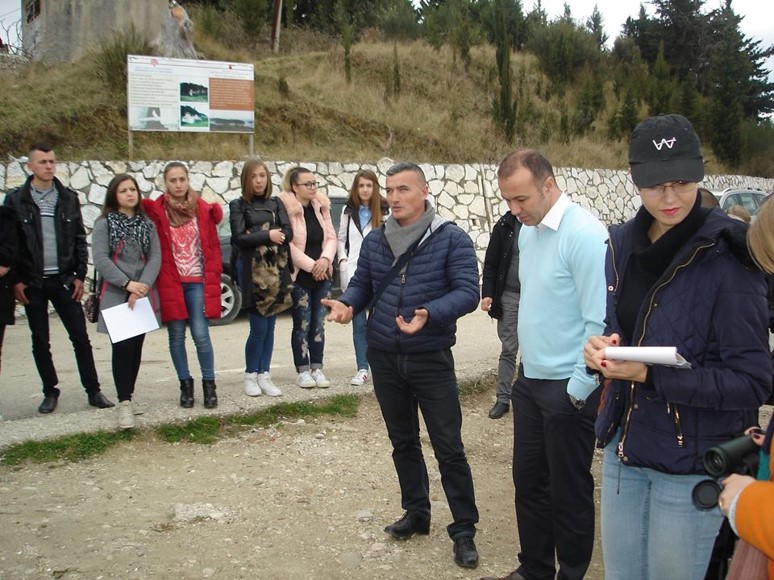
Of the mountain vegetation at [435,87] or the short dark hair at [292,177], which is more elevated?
the mountain vegetation at [435,87]

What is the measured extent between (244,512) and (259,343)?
2.05 m

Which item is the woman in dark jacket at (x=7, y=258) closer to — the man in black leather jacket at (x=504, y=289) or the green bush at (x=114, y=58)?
the man in black leather jacket at (x=504, y=289)

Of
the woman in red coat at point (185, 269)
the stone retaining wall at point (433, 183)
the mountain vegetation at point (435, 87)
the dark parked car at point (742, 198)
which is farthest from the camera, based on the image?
the mountain vegetation at point (435, 87)

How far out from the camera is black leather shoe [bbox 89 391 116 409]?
6.00 m

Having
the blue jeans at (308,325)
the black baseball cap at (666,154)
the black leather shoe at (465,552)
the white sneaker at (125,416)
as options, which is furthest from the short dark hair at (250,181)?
the black baseball cap at (666,154)

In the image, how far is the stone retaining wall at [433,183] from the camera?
13188 millimetres

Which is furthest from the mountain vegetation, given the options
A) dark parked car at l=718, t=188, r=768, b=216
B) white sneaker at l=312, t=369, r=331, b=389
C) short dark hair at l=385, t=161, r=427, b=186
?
short dark hair at l=385, t=161, r=427, b=186

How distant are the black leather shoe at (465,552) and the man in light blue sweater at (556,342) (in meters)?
0.63

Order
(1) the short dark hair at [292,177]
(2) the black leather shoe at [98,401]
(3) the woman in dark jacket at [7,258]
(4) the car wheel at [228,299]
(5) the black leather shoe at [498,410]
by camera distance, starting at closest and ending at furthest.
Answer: (3) the woman in dark jacket at [7,258] < (2) the black leather shoe at [98,401] < (5) the black leather shoe at [498,410] < (1) the short dark hair at [292,177] < (4) the car wheel at [228,299]

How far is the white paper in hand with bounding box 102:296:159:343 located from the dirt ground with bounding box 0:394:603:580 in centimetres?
76

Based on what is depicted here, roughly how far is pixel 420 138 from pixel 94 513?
16.1 meters

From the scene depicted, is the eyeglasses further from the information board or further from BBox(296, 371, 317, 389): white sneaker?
the information board

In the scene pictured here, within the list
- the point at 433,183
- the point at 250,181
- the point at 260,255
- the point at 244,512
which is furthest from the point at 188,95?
the point at 244,512

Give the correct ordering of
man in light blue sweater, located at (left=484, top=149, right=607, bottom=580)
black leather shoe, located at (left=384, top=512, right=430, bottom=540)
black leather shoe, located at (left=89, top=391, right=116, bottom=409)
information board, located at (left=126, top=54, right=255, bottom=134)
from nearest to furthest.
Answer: man in light blue sweater, located at (left=484, top=149, right=607, bottom=580), black leather shoe, located at (left=384, top=512, right=430, bottom=540), black leather shoe, located at (left=89, top=391, right=116, bottom=409), information board, located at (left=126, top=54, right=255, bottom=134)
